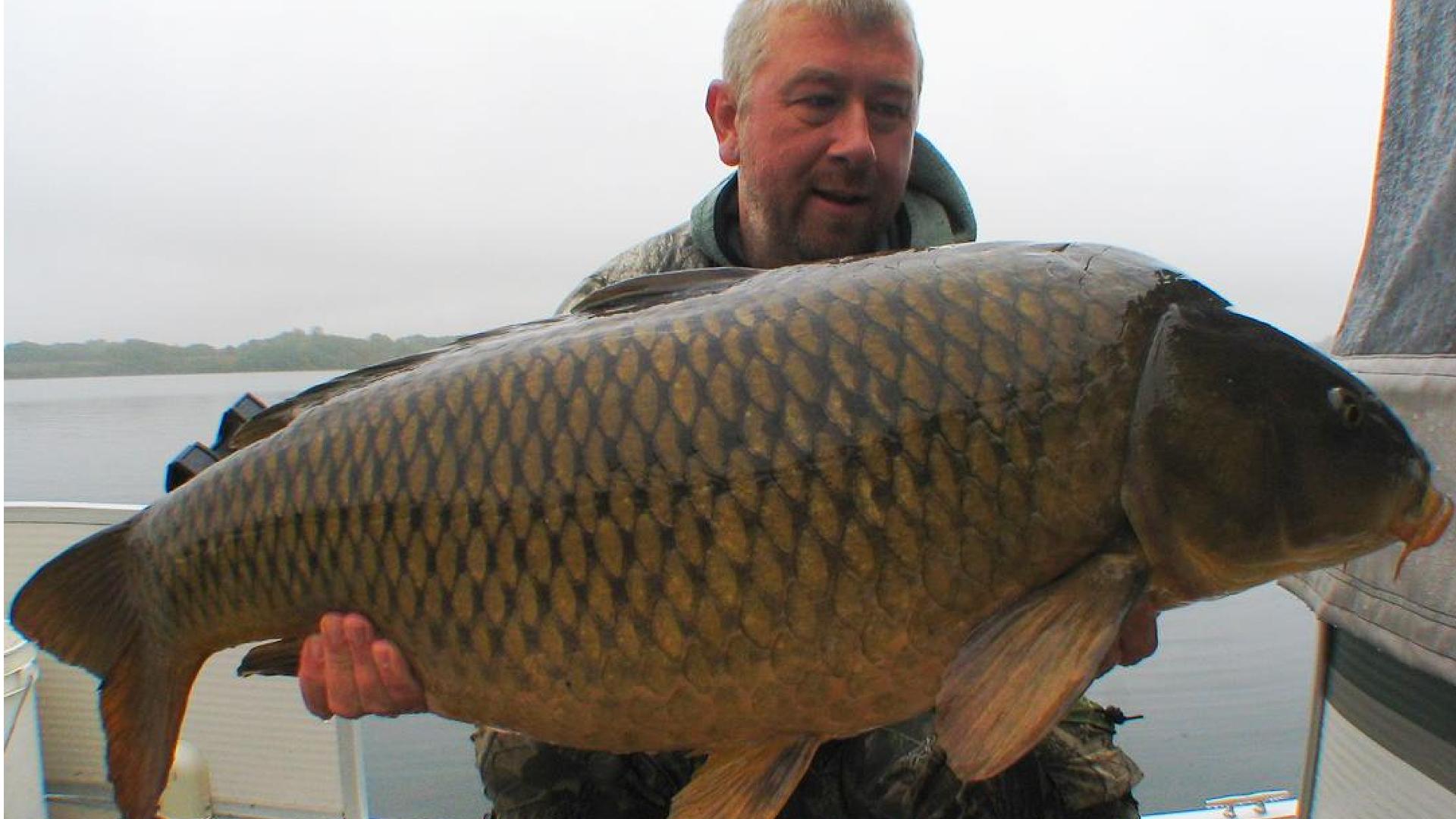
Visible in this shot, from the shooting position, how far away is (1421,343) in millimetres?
1458

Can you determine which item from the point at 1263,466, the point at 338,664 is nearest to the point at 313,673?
the point at 338,664

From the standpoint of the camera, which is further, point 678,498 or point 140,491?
point 140,491

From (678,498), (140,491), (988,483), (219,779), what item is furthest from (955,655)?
(140,491)

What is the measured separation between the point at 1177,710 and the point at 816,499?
3.22m

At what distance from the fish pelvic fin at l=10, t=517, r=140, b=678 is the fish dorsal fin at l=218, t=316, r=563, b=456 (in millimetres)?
240

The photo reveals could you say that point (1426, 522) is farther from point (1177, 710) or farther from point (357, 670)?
point (1177, 710)

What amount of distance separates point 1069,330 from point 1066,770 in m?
0.94

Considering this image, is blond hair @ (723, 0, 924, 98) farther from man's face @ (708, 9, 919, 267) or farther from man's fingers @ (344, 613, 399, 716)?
man's fingers @ (344, 613, 399, 716)

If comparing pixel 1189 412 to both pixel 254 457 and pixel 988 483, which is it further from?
pixel 254 457

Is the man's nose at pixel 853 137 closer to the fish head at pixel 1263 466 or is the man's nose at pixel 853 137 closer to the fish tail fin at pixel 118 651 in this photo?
the fish head at pixel 1263 466

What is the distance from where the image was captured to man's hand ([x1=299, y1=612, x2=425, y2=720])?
1330mm

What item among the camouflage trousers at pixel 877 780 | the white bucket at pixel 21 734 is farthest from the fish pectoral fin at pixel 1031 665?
the white bucket at pixel 21 734

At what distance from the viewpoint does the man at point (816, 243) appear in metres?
1.67

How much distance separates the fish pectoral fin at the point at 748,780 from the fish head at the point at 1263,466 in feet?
1.61
